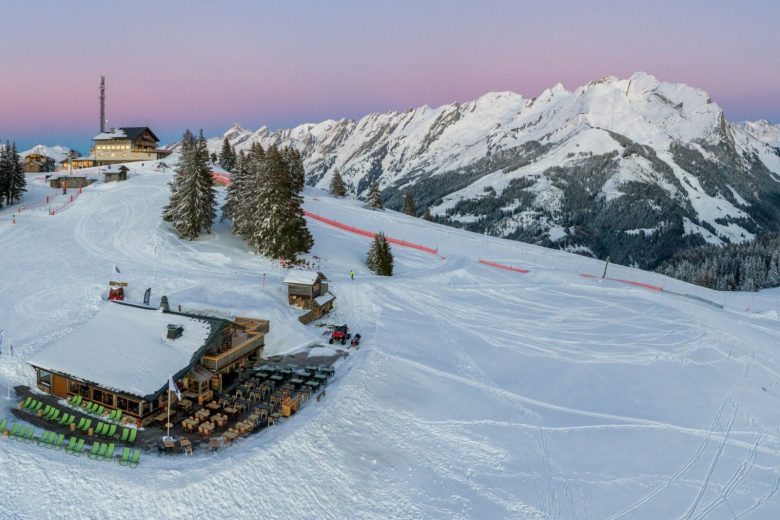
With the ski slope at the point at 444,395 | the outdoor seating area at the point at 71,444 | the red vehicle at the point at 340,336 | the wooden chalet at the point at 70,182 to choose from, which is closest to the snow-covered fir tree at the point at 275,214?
the ski slope at the point at 444,395

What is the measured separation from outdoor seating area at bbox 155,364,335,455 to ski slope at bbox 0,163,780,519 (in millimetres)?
967

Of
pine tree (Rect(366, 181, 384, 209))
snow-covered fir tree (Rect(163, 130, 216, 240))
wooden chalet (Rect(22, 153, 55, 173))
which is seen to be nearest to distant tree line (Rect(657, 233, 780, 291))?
pine tree (Rect(366, 181, 384, 209))

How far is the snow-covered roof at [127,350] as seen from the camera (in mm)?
24844

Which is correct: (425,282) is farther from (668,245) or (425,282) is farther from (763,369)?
(668,245)

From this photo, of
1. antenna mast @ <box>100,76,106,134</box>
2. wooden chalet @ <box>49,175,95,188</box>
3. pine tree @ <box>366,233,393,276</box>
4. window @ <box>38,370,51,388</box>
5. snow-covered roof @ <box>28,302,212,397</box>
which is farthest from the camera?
antenna mast @ <box>100,76,106,134</box>

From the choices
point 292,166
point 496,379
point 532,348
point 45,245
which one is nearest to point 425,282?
point 532,348

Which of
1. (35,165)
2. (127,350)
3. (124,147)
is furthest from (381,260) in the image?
(35,165)

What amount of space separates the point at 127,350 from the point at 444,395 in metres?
17.8

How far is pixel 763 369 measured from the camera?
3709cm

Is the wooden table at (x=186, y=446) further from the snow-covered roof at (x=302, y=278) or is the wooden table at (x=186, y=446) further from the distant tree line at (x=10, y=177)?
the distant tree line at (x=10, y=177)

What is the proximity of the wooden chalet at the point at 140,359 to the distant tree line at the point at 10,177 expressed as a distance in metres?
49.4

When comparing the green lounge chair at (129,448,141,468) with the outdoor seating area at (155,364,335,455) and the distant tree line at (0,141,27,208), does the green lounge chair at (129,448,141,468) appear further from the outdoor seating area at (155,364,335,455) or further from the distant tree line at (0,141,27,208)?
the distant tree line at (0,141,27,208)

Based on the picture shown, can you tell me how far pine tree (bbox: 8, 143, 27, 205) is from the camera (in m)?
66.3

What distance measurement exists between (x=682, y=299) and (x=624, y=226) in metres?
155
